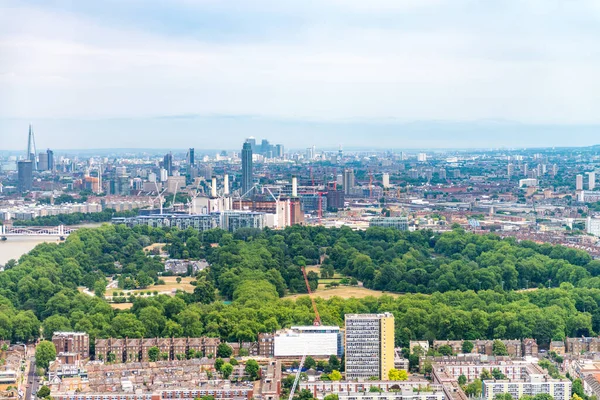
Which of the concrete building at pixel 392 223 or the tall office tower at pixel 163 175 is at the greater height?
the tall office tower at pixel 163 175

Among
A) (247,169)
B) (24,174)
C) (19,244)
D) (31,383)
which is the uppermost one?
(247,169)

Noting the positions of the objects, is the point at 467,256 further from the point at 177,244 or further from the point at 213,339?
the point at 213,339

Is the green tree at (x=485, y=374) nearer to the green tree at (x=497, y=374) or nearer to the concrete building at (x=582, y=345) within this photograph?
the green tree at (x=497, y=374)

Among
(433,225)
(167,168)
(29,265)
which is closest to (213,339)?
(29,265)

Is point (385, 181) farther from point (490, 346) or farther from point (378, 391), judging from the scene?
point (378, 391)

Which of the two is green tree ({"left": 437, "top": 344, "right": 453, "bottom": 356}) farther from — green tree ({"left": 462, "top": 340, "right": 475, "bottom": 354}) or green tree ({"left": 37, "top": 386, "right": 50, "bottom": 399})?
green tree ({"left": 37, "top": 386, "right": 50, "bottom": 399})

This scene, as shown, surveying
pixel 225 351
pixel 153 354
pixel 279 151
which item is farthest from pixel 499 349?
pixel 279 151

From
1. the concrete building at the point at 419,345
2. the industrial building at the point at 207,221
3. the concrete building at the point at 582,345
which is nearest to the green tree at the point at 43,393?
the concrete building at the point at 419,345

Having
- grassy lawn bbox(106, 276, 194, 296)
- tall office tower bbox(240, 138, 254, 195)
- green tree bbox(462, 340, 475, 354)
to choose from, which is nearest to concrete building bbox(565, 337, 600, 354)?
green tree bbox(462, 340, 475, 354)
